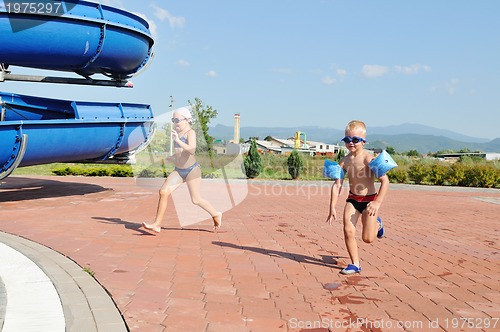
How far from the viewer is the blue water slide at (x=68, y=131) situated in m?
8.57

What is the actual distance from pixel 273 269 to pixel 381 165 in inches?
60.3

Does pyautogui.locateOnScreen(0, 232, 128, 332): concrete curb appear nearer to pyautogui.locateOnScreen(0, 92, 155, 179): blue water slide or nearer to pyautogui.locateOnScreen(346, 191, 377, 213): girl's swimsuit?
pyautogui.locateOnScreen(346, 191, 377, 213): girl's swimsuit

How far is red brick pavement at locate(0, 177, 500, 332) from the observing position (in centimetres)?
324

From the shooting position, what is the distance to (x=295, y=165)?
24.2m

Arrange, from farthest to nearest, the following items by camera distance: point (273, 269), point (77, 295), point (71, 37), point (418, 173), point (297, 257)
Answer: point (418, 173)
point (71, 37)
point (297, 257)
point (273, 269)
point (77, 295)

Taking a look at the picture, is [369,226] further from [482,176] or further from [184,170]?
[482,176]

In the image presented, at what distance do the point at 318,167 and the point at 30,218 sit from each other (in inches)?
802

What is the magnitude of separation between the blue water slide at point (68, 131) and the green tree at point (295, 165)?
13.3m

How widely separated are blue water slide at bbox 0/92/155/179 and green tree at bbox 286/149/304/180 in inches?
524

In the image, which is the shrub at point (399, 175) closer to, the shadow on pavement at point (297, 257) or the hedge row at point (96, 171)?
the hedge row at point (96, 171)

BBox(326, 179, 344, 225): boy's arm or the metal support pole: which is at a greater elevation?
the metal support pole

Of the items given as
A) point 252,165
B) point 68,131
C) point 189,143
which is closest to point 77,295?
point 189,143

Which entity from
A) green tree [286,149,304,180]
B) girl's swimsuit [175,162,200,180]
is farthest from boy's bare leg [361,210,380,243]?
green tree [286,149,304,180]

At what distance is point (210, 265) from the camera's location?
475 cm
